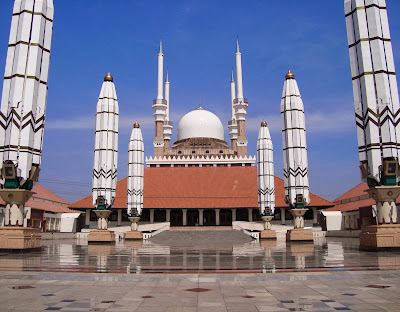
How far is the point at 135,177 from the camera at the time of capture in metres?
37.8

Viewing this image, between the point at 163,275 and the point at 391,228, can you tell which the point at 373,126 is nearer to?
the point at 391,228

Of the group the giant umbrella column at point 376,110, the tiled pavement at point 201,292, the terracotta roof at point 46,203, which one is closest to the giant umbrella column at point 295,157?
the giant umbrella column at point 376,110

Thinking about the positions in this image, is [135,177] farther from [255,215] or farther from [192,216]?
[255,215]

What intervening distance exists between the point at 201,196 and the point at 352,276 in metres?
45.6

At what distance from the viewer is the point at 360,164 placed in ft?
57.4

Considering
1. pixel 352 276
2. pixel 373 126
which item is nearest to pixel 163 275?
pixel 352 276

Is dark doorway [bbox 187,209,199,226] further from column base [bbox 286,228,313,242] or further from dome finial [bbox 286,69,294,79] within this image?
dome finial [bbox 286,69,294,79]

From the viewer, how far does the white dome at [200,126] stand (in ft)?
240

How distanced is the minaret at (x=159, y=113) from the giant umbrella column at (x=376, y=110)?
51.5 m

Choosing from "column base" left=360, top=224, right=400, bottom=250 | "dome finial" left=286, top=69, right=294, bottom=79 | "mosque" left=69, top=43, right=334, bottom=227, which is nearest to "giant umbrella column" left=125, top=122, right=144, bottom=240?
"mosque" left=69, top=43, right=334, bottom=227

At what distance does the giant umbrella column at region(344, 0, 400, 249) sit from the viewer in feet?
53.0

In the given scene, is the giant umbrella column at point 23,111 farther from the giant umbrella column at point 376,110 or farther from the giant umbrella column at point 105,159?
the giant umbrella column at point 376,110

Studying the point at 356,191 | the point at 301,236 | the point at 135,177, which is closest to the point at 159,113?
the point at 135,177

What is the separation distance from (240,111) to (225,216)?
22.4 m
